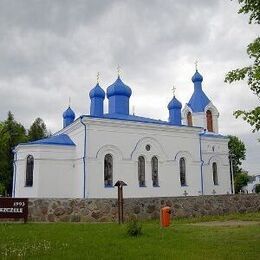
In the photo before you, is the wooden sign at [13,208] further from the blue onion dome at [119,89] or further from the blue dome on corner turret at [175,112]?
the blue dome on corner turret at [175,112]

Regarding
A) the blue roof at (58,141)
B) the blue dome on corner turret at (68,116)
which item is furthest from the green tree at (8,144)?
the blue roof at (58,141)

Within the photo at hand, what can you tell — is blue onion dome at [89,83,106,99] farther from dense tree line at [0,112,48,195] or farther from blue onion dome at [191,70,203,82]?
dense tree line at [0,112,48,195]

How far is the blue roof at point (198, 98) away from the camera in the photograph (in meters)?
29.8

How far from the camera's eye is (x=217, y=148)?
27.7 m

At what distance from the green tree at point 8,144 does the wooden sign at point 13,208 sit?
20.9 m

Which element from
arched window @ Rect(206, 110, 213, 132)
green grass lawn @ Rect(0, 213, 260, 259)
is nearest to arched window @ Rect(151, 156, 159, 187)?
arched window @ Rect(206, 110, 213, 132)

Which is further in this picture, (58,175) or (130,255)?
(58,175)

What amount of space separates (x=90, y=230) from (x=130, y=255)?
419cm

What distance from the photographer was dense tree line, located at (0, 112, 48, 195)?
120ft

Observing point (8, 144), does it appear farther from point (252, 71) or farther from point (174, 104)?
point (252, 71)

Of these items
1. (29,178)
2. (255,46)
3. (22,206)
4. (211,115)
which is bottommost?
(22,206)

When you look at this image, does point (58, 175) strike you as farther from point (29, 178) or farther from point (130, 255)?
point (130, 255)

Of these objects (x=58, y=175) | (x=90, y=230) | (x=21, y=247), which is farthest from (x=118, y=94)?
(x=21, y=247)

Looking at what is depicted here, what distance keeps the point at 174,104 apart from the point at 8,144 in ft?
64.3
